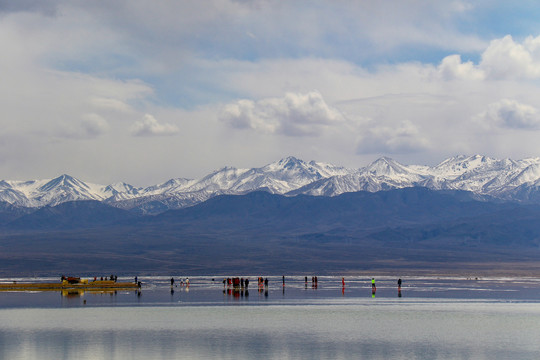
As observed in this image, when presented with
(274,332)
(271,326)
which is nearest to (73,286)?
(271,326)

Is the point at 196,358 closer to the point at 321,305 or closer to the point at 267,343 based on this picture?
the point at 267,343

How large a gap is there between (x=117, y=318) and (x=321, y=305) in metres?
24.7

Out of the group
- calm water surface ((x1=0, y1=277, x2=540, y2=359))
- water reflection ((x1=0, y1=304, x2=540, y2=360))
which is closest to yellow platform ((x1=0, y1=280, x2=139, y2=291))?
calm water surface ((x1=0, y1=277, x2=540, y2=359))

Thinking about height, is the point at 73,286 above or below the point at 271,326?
above

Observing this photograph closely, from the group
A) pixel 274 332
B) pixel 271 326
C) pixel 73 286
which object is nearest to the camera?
pixel 274 332

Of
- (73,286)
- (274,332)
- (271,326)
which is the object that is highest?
(73,286)

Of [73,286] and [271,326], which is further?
[73,286]

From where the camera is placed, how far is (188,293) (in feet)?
376

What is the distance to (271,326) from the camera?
69.3 meters

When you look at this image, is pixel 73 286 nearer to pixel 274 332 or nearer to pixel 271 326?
pixel 271 326

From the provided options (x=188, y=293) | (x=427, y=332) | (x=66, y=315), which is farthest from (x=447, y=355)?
(x=188, y=293)

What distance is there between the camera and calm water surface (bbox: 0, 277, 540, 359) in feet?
178

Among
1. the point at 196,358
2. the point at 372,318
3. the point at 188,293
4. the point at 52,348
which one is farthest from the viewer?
the point at 188,293

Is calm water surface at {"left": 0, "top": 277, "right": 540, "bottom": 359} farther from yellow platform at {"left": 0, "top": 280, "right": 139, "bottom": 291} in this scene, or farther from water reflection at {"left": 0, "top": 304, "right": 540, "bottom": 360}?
yellow platform at {"left": 0, "top": 280, "right": 139, "bottom": 291}
